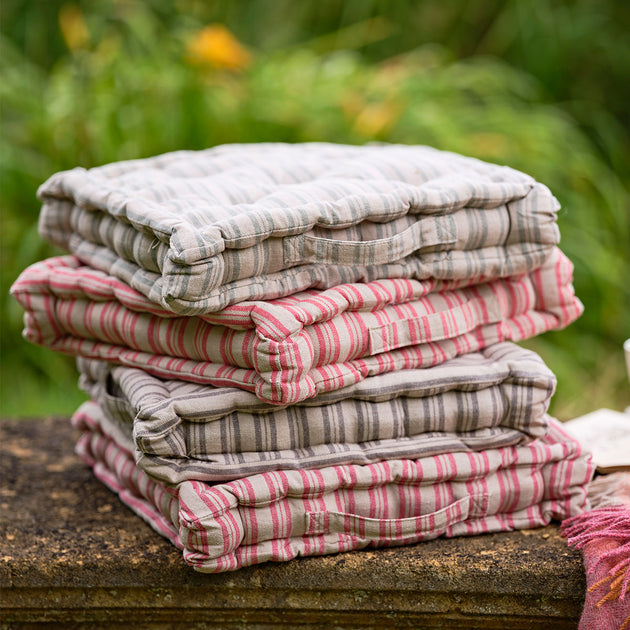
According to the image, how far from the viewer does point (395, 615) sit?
2.90ft

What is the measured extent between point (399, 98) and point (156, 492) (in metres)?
1.61

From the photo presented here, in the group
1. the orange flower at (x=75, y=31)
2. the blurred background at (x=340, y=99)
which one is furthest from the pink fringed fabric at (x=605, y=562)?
the orange flower at (x=75, y=31)

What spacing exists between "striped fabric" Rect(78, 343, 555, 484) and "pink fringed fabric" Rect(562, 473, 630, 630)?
11 centimetres

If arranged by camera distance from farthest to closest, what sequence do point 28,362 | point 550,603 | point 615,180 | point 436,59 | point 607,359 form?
point 436,59 → point 615,180 → point 607,359 → point 28,362 → point 550,603

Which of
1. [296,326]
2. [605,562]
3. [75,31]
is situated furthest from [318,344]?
[75,31]

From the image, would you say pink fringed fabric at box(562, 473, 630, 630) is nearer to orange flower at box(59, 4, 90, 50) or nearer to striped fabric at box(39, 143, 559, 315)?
striped fabric at box(39, 143, 559, 315)

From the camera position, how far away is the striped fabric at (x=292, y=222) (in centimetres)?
80

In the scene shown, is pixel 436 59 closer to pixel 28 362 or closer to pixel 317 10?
pixel 317 10

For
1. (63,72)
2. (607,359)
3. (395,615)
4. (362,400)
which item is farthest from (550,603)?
(63,72)

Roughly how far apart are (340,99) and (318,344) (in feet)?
4.94

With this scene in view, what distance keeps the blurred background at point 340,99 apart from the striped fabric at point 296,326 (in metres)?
0.88

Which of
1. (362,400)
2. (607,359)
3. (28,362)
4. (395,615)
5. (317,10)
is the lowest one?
(28,362)

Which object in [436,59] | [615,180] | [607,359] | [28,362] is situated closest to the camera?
[28,362]

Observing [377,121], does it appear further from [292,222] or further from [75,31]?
[292,222]
